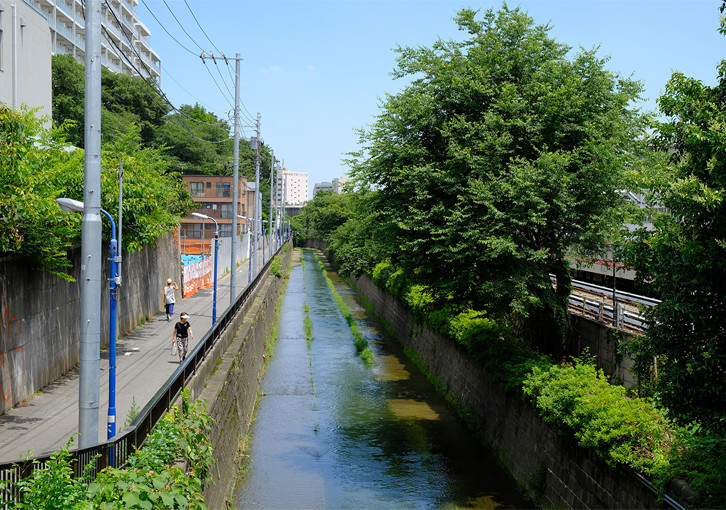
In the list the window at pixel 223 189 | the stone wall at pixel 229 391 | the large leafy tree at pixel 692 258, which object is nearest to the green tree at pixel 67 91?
the window at pixel 223 189

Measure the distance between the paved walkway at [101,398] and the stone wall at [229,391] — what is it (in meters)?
1.50

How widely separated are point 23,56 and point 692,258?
25.1 m

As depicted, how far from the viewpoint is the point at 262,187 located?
12488 centimetres

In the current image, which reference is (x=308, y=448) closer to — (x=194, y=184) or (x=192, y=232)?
(x=192, y=232)

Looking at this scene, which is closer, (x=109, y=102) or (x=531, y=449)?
(x=531, y=449)

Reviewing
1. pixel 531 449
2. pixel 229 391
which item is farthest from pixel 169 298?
pixel 531 449

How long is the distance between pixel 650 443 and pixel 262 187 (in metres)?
117

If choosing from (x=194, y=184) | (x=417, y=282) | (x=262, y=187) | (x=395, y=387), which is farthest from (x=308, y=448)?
(x=262, y=187)

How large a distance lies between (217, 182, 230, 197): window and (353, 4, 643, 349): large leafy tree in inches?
2641

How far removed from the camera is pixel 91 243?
877 centimetres

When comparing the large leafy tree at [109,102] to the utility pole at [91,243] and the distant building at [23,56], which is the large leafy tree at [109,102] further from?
the utility pole at [91,243]

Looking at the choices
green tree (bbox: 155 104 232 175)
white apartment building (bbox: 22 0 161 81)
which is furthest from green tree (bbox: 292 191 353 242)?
white apartment building (bbox: 22 0 161 81)

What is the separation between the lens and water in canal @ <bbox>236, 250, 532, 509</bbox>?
15930 millimetres

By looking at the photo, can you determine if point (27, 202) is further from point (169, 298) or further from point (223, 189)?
point (223, 189)
